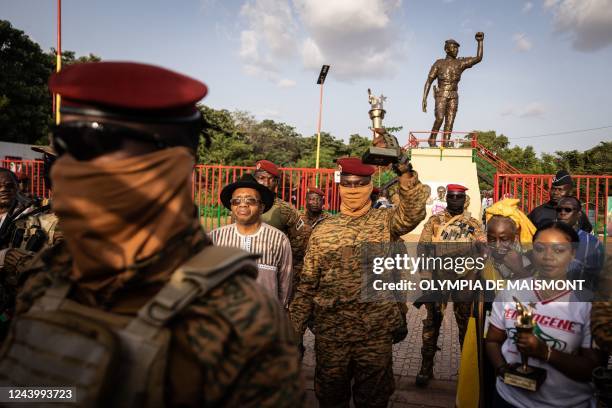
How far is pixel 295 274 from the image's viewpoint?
17.0ft

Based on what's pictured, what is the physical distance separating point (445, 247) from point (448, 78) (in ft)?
37.3

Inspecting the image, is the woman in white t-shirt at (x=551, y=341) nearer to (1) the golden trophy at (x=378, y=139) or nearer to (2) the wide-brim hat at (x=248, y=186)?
(1) the golden trophy at (x=378, y=139)

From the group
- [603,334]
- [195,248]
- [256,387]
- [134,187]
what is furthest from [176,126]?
[603,334]

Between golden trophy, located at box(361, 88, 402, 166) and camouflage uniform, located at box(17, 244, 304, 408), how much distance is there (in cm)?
205

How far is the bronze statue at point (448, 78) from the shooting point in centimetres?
1464

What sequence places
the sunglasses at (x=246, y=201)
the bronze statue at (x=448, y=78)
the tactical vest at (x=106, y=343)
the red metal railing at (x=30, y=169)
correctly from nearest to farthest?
the tactical vest at (x=106, y=343) → the sunglasses at (x=246, y=201) → the red metal railing at (x=30, y=169) → the bronze statue at (x=448, y=78)

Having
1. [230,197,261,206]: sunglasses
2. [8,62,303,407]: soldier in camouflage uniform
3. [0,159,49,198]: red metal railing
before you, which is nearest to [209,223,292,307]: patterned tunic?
[230,197,261,206]: sunglasses

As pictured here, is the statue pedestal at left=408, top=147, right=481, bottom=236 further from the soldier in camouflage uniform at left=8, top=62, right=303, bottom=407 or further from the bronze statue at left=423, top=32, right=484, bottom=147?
the soldier in camouflage uniform at left=8, top=62, right=303, bottom=407

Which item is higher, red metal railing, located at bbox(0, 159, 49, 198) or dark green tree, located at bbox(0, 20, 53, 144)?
dark green tree, located at bbox(0, 20, 53, 144)

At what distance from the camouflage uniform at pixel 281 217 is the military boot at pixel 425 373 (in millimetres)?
2124

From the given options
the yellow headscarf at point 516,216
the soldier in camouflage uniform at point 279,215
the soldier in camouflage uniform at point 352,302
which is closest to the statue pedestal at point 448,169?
the soldier in camouflage uniform at point 279,215

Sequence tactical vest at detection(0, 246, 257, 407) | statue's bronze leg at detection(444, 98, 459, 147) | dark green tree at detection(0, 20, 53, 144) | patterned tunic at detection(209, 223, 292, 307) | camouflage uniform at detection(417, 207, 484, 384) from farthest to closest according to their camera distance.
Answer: dark green tree at detection(0, 20, 53, 144) → statue's bronze leg at detection(444, 98, 459, 147) → camouflage uniform at detection(417, 207, 484, 384) → patterned tunic at detection(209, 223, 292, 307) → tactical vest at detection(0, 246, 257, 407)

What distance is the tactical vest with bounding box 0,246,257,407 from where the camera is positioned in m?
0.93

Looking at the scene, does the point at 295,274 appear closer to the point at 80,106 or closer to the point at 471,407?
the point at 471,407
